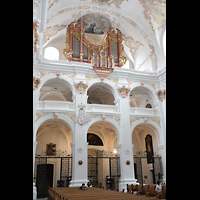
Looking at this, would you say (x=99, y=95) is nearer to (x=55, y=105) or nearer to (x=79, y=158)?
(x=55, y=105)

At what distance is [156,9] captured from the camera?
16.8 meters

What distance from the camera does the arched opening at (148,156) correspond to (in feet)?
54.5

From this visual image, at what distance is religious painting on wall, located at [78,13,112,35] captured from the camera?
735 inches

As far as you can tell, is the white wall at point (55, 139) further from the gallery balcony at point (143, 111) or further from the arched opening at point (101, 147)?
the gallery balcony at point (143, 111)

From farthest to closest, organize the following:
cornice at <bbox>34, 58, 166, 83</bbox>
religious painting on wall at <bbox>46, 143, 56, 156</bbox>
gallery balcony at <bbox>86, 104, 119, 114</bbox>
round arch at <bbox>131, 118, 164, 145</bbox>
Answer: religious painting on wall at <bbox>46, 143, 56, 156</bbox> → round arch at <bbox>131, 118, 164, 145</bbox> → gallery balcony at <bbox>86, 104, 119, 114</bbox> → cornice at <bbox>34, 58, 166, 83</bbox>

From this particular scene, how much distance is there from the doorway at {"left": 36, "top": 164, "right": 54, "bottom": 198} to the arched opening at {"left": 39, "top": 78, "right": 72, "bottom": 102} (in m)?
6.40

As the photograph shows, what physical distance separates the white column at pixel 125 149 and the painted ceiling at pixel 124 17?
5.36 m

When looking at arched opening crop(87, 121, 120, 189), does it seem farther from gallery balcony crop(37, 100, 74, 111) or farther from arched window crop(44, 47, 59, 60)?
arched window crop(44, 47, 59, 60)

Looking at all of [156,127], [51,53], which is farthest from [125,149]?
[51,53]

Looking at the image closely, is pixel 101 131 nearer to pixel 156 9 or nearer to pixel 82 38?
pixel 82 38

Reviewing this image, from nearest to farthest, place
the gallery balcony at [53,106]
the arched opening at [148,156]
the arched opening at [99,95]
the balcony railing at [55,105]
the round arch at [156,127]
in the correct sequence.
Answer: the gallery balcony at [53,106] → the balcony railing at [55,105] → the arched opening at [148,156] → the round arch at [156,127] → the arched opening at [99,95]

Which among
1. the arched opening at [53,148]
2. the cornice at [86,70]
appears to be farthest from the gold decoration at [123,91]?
the arched opening at [53,148]

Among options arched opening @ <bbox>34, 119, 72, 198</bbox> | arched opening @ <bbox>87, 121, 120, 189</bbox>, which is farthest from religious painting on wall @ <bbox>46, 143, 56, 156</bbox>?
arched opening @ <bbox>87, 121, 120, 189</bbox>
